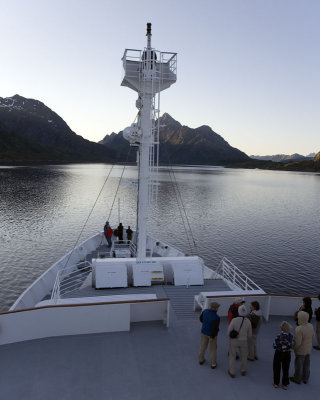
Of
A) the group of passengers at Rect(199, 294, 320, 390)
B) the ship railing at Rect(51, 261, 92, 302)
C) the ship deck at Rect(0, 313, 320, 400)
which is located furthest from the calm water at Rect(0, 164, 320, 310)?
the group of passengers at Rect(199, 294, 320, 390)

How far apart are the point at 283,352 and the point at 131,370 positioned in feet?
11.2

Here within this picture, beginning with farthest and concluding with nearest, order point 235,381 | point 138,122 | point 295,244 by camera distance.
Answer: point 295,244 < point 138,122 < point 235,381

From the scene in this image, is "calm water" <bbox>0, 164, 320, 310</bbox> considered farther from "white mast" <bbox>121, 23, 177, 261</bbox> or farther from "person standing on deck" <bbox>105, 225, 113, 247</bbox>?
"person standing on deck" <bbox>105, 225, 113, 247</bbox>

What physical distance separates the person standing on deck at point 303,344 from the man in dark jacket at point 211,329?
168 cm

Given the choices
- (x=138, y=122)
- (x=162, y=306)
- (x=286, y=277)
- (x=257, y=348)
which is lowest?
(x=286, y=277)

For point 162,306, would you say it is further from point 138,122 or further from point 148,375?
point 138,122

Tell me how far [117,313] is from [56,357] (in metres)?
1.88

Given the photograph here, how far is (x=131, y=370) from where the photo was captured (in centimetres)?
698

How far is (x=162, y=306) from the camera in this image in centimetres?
913

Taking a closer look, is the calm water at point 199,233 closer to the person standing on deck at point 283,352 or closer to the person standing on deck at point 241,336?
the person standing on deck at point 241,336

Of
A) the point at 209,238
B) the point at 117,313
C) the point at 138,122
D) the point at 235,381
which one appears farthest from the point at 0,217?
the point at 235,381

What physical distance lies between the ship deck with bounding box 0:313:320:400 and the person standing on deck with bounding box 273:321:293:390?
Answer: 0.79 feet

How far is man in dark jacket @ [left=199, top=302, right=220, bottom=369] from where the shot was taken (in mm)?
6730

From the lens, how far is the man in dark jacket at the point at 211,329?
6.73m
